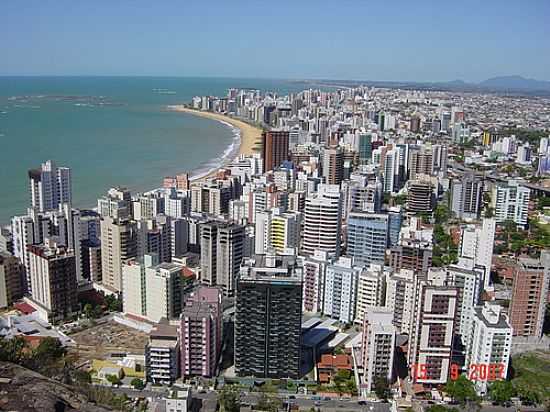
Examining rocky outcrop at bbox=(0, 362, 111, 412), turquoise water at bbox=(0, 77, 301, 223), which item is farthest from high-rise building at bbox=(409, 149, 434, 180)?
rocky outcrop at bbox=(0, 362, 111, 412)

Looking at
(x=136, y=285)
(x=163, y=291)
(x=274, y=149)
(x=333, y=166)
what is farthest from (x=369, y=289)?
(x=274, y=149)

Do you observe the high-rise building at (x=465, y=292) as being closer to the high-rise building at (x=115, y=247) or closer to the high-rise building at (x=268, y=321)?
the high-rise building at (x=268, y=321)

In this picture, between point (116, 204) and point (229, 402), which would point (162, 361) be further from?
point (116, 204)

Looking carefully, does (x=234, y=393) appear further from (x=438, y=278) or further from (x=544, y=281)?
(x=544, y=281)

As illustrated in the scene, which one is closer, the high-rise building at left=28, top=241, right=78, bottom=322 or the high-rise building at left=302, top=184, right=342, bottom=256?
the high-rise building at left=28, top=241, right=78, bottom=322

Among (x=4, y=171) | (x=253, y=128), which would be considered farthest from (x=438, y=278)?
(x=253, y=128)

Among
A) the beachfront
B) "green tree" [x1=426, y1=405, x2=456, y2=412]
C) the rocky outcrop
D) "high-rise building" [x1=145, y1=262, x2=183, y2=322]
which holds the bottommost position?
"green tree" [x1=426, y1=405, x2=456, y2=412]

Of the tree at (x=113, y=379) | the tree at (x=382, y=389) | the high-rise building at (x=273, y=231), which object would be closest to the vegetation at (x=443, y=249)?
the high-rise building at (x=273, y=231)
